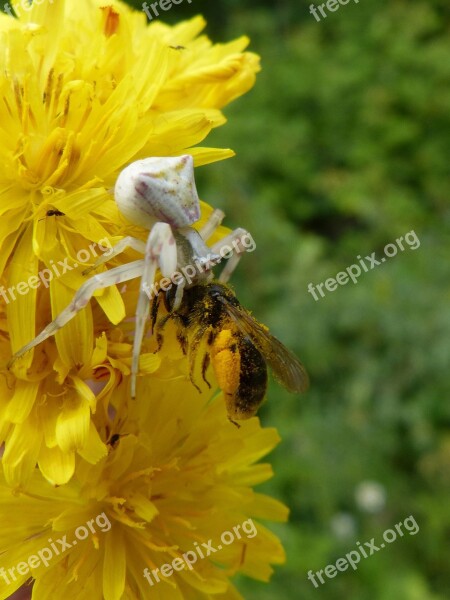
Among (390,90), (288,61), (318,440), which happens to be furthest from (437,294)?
(288,61)

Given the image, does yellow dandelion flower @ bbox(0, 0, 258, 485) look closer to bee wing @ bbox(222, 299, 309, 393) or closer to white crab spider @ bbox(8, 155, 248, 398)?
white crab spider @ bbox(8, 155, 248, 398)

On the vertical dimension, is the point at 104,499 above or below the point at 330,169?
above

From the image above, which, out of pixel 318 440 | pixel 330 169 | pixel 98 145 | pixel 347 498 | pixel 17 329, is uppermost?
pixel 98 145

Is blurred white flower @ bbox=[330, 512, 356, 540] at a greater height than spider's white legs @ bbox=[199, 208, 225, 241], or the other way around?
spider's white legs @ bbox=[199, 208, 225, 241]

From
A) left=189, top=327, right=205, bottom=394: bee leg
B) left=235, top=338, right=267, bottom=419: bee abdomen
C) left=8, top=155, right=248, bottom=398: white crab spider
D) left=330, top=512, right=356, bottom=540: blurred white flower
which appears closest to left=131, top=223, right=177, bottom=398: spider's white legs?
left=8, top=155, right=248, bottom=398: white crab spider

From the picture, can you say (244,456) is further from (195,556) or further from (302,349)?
(302,349)

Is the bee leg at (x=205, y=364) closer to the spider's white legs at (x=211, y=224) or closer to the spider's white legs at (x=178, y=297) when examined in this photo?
the spider's white legs at (x=178, y=297)

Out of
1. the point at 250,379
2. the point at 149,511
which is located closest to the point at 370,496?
the point at 149,511
